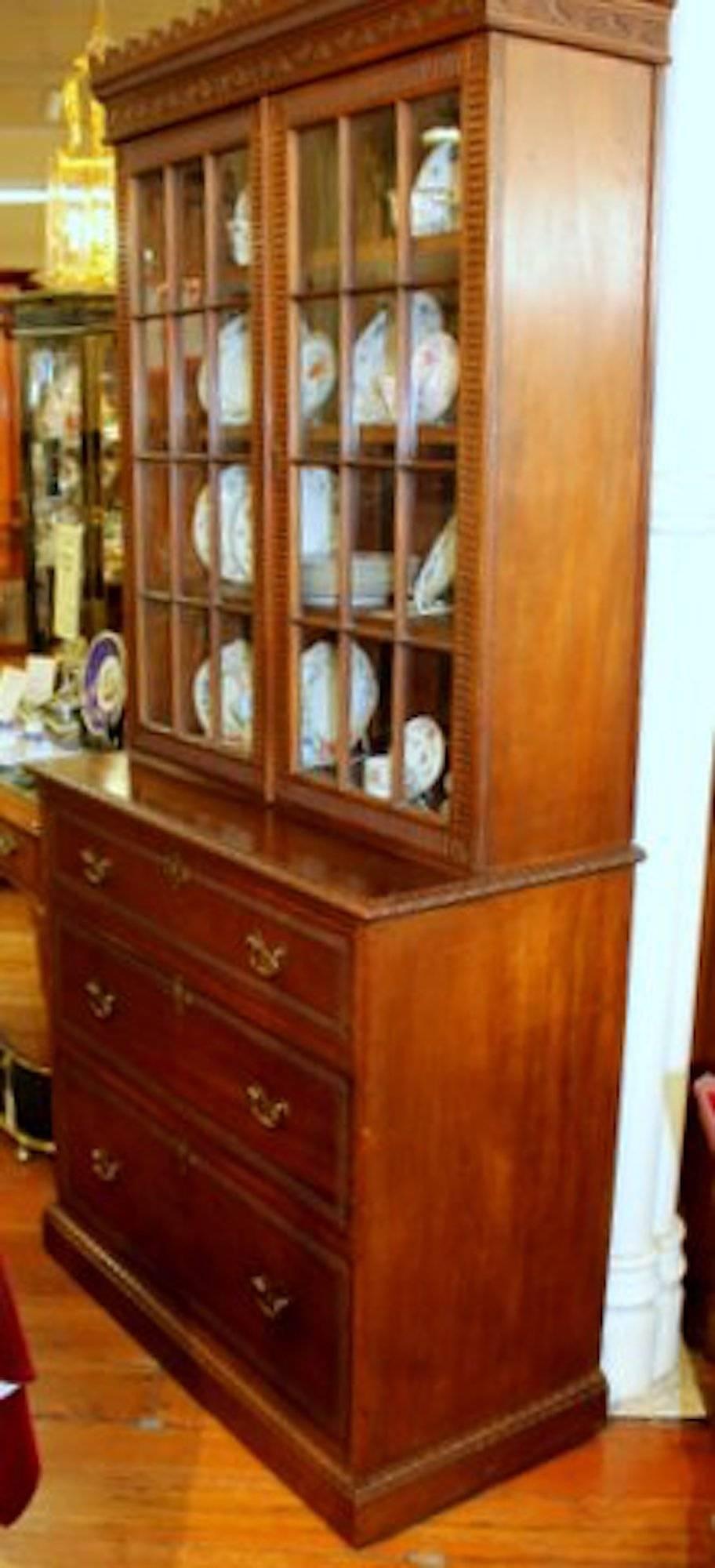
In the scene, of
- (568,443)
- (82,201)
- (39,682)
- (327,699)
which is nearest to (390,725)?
(327,699)

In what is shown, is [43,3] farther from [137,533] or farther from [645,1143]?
[645,1143]

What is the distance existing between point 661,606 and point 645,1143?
2.65 feet

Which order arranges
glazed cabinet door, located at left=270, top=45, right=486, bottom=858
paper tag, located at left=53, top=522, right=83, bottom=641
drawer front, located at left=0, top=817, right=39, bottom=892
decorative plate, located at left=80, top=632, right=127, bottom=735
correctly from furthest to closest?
paper tag, located at left=53, top=522, right=83, bottom=641, decorative plate, located at left=80, top=632, right=127, bottom=735, drawer front, located at left=0, top=817, right=39, bottom=892, glazed cabinet door, located at left=270, top=45, right=486, bottom=858

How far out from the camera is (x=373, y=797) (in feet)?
7.20

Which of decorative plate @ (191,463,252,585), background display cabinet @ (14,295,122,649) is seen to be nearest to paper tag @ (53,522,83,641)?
background display cabinet @ (14,295,122,649)

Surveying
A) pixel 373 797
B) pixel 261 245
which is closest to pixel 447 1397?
pixel 373 797

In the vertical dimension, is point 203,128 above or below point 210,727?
above

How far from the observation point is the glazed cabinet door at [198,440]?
2330 mm

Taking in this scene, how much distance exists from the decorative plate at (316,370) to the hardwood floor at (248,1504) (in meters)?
1.54

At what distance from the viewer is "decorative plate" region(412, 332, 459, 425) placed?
1987mm

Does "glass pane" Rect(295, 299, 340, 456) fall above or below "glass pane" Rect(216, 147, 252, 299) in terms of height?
below

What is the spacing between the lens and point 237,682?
8.24 ft

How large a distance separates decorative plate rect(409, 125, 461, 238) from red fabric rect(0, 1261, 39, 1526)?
52.6 inches

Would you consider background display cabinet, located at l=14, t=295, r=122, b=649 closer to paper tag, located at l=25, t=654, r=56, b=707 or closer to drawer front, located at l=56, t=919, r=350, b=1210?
paper tag, located at l=25, t=654, r=56, b=707
